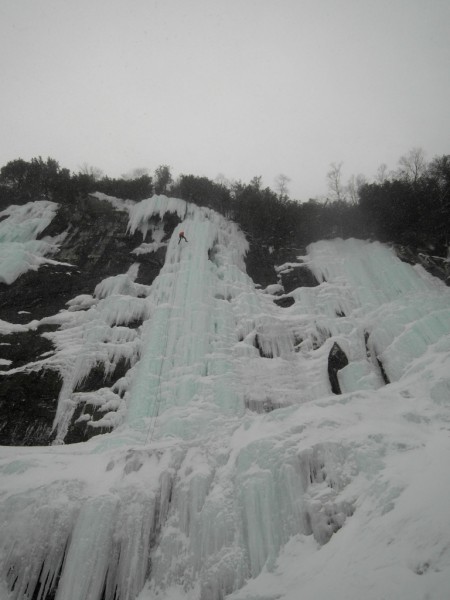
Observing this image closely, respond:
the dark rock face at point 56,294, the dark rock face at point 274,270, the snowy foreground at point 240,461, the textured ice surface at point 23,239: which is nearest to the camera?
the snowy foreground at point 240,461

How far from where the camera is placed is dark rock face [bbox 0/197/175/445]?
996 centimetres

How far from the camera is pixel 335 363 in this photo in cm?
1123

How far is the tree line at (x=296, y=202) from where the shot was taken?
646 inches

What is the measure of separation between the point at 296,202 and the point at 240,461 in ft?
47.0

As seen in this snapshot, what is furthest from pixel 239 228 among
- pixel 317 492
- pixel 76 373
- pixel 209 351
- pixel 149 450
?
pixel 317 492

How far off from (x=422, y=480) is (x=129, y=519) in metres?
4.85

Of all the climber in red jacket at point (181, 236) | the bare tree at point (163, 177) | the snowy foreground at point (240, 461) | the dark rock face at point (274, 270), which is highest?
the bare tree at point (163, 177)

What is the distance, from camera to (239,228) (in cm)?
1820

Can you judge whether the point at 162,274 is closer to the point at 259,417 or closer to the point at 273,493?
the point at 259,417

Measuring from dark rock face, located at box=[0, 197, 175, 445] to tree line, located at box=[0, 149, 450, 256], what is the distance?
6.62ft

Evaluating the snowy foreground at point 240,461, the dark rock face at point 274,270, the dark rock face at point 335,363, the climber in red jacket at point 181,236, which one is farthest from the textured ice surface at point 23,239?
the dark rock face at point 335,363

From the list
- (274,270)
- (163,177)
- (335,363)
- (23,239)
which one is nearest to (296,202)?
(274,270)

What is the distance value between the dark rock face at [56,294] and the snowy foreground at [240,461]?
42cm

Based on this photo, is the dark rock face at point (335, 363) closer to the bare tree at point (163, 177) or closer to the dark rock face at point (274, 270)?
the dark rock face at point (274, 270)
